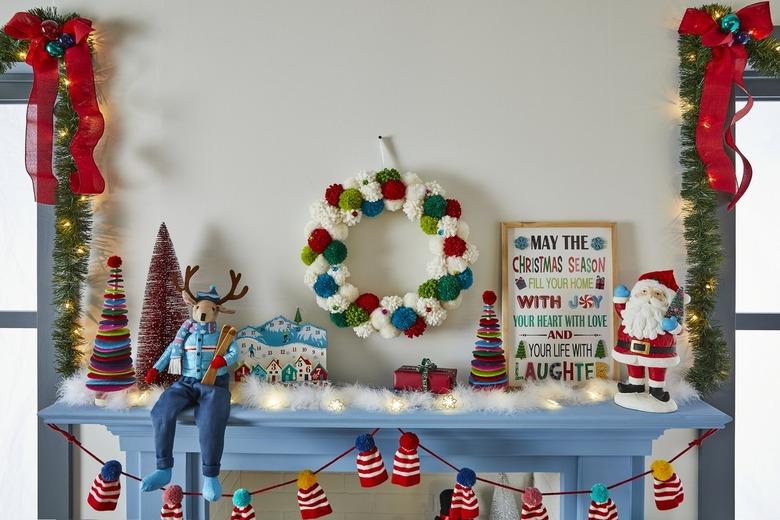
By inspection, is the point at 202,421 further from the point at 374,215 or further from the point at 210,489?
the point at 374,215

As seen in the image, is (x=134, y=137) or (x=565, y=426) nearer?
(x=565, y=426)

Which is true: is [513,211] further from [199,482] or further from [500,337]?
[199,482]

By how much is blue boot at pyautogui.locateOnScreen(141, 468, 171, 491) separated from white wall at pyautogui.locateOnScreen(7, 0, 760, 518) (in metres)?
0.50

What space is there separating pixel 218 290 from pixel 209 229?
7.9 inches

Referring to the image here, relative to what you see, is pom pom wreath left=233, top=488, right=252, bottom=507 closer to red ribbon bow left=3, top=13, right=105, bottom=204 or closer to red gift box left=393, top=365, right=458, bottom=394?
red gift box left=393, top=365, right=458, bottom=394

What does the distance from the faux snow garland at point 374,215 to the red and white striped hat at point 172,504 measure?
658mm

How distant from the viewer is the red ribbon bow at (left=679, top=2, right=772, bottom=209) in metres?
1.57

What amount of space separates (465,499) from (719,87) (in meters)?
1.45

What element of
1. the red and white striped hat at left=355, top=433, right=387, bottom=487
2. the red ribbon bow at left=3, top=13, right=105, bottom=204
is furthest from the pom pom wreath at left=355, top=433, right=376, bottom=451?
the red ribbon bow at left=3, top=13, right=105, bottom=204

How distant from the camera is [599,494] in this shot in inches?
54.8

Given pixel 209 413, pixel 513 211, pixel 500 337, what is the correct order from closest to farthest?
pixel 209 413, pixel 500 337, pixel 513 211

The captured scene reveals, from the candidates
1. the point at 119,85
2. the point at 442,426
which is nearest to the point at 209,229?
the point at 119,85

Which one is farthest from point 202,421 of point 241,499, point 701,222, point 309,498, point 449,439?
point 701,222

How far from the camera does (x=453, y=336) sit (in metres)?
1.66
